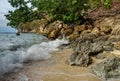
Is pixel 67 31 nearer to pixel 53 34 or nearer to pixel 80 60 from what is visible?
pixel 53 34

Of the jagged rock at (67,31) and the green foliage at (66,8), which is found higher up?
the green foliage at (66,8)

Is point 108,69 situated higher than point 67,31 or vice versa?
point 108,69

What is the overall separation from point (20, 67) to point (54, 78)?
2.20m

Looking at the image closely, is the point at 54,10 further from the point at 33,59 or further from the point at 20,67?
the point at 20,67

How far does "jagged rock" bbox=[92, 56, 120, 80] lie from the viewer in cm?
782

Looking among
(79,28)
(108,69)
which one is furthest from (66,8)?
(108,69)

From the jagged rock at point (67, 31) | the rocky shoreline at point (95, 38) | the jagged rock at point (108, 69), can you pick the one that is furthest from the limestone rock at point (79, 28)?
the jagged rock at point (108, 69)

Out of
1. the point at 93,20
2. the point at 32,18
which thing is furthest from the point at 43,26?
the point at 93,20

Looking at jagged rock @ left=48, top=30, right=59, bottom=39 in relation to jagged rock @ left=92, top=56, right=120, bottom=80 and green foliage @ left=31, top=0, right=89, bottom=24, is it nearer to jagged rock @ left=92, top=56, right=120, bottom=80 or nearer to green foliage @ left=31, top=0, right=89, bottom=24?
green foliage @ left=31, top=0, right=89, bottom=24

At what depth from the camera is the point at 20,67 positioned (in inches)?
376

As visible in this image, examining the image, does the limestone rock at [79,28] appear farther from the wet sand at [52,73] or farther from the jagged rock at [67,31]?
the wet sand at [52,73]

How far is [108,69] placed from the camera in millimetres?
8172

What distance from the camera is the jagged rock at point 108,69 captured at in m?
7.82

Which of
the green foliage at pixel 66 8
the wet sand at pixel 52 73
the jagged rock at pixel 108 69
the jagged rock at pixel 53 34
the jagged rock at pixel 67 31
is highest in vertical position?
the green foliage at pixel 66 8
